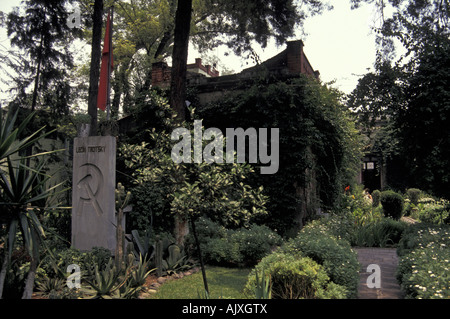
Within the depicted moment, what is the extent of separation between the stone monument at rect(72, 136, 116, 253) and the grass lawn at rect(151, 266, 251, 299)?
1.70m

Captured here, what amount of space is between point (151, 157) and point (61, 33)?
9.92 metres

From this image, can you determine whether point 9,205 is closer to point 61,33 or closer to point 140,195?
point 140,195

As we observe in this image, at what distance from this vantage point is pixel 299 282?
16.2 ft

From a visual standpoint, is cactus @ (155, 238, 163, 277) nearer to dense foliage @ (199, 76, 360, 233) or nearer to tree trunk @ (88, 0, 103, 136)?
dense foliage @ (199, 76, 360, 233)

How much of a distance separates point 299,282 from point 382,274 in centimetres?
243

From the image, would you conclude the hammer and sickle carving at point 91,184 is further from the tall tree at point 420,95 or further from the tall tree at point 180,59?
the tall tree at point 420,95

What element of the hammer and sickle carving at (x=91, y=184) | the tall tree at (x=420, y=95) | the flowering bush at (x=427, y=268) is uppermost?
the tall tree at (x=420, y=95)

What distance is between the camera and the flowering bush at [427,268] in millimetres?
4112

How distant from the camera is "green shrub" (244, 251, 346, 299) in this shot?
188 inches

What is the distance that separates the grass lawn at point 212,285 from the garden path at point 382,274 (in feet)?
6.29

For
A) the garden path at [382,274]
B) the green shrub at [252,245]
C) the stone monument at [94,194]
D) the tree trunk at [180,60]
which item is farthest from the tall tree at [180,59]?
the garden path at [382,274]

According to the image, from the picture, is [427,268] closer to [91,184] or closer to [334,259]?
[334,259]

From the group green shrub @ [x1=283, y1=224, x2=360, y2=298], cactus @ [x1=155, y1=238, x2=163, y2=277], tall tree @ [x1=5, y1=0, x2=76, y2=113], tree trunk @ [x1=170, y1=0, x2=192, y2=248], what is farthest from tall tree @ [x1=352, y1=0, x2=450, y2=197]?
tall tree @ [x1=5, y1=0, x2=76, y2=113]
